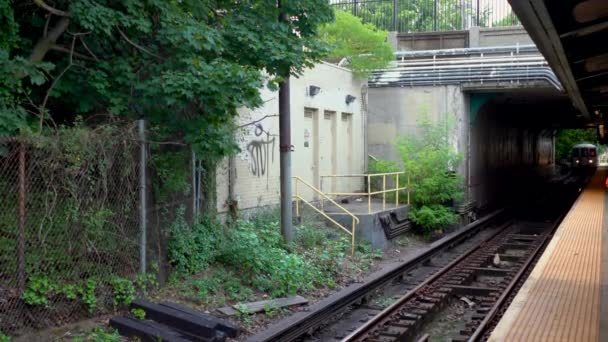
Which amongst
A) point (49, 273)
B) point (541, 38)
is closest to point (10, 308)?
point (49, 273)

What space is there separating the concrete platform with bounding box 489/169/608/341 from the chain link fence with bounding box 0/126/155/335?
16.7ft

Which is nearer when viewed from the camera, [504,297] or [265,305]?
[265,305]

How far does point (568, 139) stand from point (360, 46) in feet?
201

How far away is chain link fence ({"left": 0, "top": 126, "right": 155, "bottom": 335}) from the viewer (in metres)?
7.18

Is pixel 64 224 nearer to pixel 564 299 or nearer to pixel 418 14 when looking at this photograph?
pixel 564 299

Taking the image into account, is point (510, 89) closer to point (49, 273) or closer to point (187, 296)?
point (187, 296)

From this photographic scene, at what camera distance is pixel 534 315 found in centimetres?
622

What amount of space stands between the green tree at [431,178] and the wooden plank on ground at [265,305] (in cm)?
942

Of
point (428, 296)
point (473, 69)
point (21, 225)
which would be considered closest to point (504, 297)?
point (428, 296)

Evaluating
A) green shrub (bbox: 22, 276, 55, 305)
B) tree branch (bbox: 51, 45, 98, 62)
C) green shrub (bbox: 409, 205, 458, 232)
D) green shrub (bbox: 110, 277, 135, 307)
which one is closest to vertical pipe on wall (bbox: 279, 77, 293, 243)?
tree branch (bbox: 51, 45, 98, 62)

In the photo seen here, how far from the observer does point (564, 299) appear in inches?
270

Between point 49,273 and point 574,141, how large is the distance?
7700 cm

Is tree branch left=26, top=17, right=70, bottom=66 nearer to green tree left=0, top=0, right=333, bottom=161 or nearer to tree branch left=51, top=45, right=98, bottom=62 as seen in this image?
green tree left=0, top=0, right=333, bottom=161

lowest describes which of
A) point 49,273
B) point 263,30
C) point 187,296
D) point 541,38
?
point 187,296
